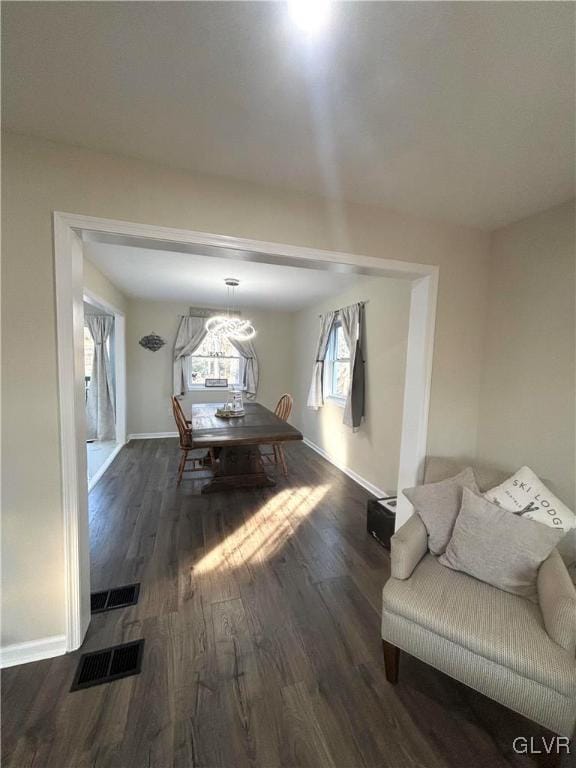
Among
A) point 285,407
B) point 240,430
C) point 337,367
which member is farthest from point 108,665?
point 337,367

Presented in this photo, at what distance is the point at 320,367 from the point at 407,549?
3305 millimetres

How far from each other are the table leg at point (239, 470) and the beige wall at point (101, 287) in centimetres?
226

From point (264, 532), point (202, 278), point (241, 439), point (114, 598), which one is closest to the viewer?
point (114, 598)

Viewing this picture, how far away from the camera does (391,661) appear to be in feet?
4.36

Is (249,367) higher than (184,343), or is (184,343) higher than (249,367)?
(184,343)

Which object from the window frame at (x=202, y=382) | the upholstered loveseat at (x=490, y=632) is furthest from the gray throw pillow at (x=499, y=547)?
the window frame at (x=202, y=382)

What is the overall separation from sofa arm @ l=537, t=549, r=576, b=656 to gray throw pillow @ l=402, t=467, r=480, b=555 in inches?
15.1

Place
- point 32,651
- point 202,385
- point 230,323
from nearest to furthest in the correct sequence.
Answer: point 32,651 → point 230,323 → point 202,385

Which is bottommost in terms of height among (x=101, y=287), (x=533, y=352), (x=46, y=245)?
(x=533, y=352)

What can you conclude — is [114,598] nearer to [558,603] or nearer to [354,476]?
[558,603]

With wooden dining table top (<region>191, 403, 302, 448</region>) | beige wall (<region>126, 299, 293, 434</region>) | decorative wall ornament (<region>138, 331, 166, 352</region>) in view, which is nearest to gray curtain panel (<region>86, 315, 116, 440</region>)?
beige wall (<region>126, 299, 293, 434</region>)

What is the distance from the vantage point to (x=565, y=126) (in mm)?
1171

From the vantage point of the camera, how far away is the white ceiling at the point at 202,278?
114 inches

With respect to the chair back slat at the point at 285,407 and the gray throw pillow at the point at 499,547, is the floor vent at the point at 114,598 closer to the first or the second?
the gray throw pillow at the point at 499,547
